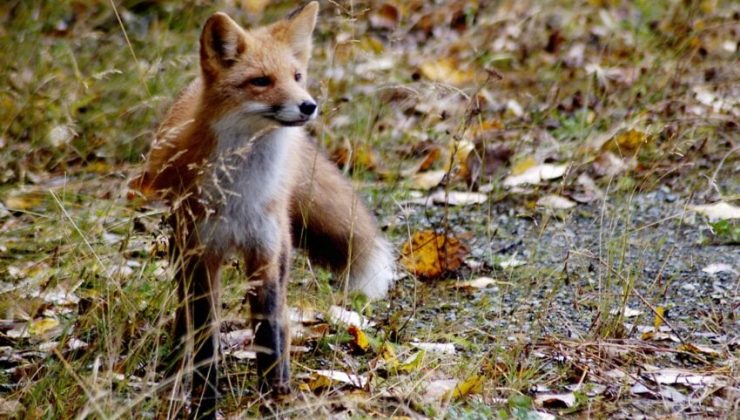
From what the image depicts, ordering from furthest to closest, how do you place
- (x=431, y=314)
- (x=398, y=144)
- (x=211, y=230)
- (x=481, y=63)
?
1. (x=481, y=63)
2. (x=398, y=144)
3. (x=431, y=314)
4. (x=211, y=230)

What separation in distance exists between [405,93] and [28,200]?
2433mm

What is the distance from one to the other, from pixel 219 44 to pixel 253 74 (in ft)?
0.60

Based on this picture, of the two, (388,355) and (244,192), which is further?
(388,355)

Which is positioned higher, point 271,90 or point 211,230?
point 271,90

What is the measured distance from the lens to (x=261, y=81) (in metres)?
3.51

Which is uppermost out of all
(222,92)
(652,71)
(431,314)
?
(222,92)

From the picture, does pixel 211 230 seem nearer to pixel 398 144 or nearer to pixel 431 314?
pixel 431 314

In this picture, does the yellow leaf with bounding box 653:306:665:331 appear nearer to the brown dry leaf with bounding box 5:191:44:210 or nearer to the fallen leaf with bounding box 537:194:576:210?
the fallen leaf with bounding box 537:194:576:210

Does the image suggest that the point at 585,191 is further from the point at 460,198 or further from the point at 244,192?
the point at 244,192

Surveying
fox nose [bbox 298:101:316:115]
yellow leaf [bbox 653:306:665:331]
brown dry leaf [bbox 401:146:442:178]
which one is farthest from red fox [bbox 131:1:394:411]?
brown dry leaf [bbox 401:146:442:178]

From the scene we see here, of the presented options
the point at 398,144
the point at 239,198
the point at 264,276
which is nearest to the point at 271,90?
the point at 239,198

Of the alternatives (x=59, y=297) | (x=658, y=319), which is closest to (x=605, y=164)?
(x=658, y=319)

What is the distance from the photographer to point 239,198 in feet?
11.4

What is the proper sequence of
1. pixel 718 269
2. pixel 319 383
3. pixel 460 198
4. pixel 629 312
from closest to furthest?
pixel 319 383
pixel 629 312
pixel 718 269
pixel 460 198
